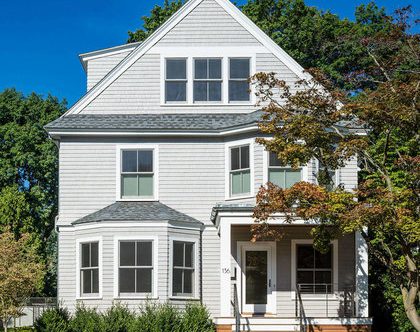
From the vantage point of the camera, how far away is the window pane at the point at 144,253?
83.0 ft

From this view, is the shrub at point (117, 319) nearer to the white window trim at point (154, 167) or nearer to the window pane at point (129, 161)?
the white window trim at point (154, 167)

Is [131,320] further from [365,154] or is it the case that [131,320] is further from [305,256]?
[365,154]

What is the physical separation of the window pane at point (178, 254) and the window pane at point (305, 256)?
3580mm

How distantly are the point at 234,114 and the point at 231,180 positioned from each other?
2.37m

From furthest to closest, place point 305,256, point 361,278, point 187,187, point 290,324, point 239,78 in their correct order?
1. point 239,78
2. point 187,187
3. point 305,256
4. point 361,278
5. point 290,324

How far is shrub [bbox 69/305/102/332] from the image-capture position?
23.5 m

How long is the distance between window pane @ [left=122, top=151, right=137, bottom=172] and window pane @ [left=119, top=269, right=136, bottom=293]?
3401mm

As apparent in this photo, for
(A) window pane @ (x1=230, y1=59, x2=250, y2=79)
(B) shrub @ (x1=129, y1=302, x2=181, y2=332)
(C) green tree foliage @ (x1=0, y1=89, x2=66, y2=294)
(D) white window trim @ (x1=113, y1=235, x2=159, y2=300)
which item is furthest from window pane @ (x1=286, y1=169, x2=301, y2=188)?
(C) green tree foliage @ (x1=0, y1=89, x2=66, y2=294)

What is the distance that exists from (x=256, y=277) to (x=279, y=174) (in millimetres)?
3286

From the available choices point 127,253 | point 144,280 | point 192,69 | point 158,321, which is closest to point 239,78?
point 192,69

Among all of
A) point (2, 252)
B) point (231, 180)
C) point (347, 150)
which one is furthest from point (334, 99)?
point (2, 252)

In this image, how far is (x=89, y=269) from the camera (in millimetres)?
25781

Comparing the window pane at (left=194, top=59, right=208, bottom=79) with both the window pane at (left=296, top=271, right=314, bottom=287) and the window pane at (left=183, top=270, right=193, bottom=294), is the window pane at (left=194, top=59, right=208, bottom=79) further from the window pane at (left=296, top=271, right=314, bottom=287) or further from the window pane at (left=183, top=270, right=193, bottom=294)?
the window pane at (left=296, top=271, right=314, bottom=287)

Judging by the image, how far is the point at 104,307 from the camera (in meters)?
25.2
